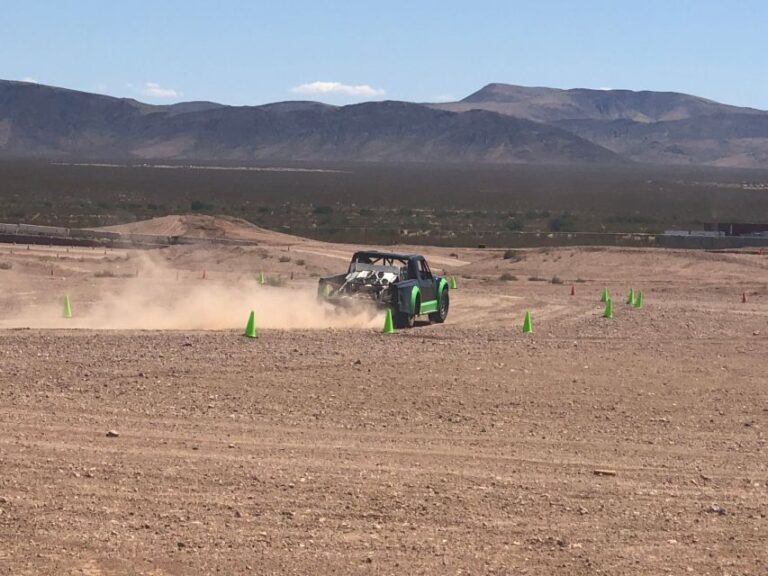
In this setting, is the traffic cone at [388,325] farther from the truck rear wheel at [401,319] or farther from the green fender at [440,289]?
the green fender at [440,289]

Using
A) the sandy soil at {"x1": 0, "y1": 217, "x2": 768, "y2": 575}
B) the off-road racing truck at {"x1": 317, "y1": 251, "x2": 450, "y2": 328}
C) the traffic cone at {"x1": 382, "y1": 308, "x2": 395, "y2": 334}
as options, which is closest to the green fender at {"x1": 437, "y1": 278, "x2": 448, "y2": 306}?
the off-road racing truck at {"x1": 317, "y1": 251, "x2": 450, "y2": 328}

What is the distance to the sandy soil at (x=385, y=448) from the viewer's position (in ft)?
28.6

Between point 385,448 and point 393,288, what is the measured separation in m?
11.5

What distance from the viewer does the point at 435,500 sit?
9.91 meters

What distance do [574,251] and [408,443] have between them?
1364 inches

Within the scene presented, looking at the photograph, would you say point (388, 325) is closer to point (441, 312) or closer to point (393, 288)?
point (393, 288)

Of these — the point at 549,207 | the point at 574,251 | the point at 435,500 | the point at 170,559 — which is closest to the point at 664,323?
the point at 435,500

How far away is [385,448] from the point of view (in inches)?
468

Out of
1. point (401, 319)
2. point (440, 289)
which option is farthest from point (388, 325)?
point (440, 289)

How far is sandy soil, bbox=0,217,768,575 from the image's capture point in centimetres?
873

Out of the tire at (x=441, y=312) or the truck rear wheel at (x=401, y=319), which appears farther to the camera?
the tire at (x=441, y=312)

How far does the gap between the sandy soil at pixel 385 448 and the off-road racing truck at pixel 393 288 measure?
0.45 meters

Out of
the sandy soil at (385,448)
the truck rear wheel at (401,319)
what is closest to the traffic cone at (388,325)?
the sandy soil at (385,448)

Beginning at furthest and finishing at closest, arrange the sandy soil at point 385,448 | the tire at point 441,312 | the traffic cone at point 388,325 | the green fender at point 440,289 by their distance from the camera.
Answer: the tire at point 441,312 → the green fender at point 440,289 → the traffic cone at point 388,325 → the sandy soil at point 385,448
